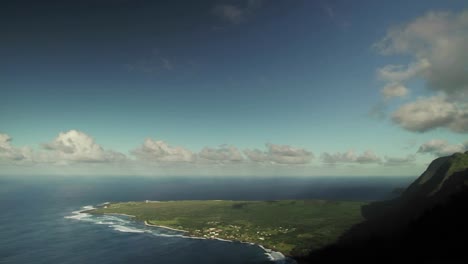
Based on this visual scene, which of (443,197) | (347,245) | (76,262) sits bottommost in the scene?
(76,262)

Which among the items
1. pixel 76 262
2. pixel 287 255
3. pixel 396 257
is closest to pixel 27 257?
pixel 76 262

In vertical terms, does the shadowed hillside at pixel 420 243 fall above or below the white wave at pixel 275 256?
above

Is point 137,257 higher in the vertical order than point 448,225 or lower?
lower

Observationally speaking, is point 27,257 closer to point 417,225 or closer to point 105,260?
point 105,260

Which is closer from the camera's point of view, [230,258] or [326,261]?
[326,261]

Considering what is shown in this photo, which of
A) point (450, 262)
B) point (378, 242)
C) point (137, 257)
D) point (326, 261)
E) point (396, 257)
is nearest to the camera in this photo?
point (450, 262)

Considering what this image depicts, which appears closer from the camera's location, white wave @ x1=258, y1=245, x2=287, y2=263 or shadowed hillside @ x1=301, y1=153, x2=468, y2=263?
shadowed hillside @ x1=301, y1=153, x2=468, y2=263

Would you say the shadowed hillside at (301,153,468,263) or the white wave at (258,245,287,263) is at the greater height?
the shadowed hillside at (301,153,468,263)

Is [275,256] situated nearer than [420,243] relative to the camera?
No

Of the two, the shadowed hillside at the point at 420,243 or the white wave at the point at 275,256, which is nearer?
the shadowed hillside at the point at 420,243

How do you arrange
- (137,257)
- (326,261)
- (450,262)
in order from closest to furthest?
(450,262) < (326,261) < (137,257)

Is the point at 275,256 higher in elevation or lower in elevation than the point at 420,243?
lower
